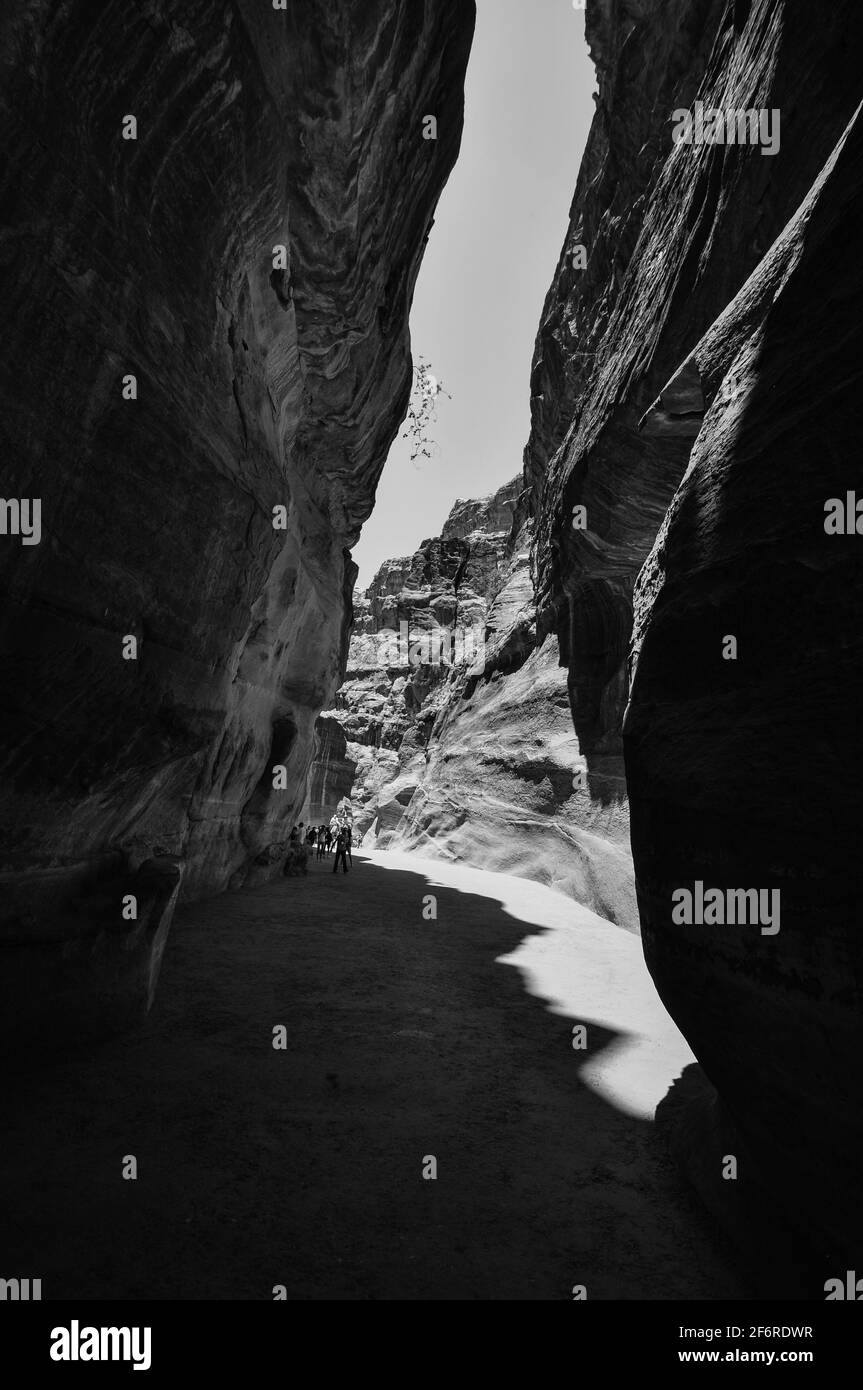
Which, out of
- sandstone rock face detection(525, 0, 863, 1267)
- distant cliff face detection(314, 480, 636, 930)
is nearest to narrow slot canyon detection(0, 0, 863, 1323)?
sandstone rock face detection(525, 0, 863, 1267)

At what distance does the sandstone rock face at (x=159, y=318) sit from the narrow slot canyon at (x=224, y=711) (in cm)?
4

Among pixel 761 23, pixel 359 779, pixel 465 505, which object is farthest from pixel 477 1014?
pixel 465 505

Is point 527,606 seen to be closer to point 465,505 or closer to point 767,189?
point 767,189

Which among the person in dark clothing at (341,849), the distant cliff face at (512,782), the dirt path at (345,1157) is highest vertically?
the distant cliff face at (512,782)

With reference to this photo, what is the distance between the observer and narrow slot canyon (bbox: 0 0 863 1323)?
12.4ft

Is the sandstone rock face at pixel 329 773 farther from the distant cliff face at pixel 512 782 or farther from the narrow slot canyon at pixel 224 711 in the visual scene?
the narrow slot canyon at pixel 224 711

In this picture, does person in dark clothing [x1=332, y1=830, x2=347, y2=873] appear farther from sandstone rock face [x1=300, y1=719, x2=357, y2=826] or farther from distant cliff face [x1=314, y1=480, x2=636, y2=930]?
sandstone rock face [x1=300, y1=719, x2=357, y2=826]

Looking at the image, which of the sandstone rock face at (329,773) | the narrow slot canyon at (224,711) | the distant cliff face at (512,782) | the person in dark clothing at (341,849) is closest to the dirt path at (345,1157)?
the narrow slot canyon at (224,711)

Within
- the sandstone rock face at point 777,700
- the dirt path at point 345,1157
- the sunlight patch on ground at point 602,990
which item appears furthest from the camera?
the sunlight patch on ground at point 602,990

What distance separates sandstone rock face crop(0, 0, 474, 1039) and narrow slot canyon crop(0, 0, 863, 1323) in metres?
0.04

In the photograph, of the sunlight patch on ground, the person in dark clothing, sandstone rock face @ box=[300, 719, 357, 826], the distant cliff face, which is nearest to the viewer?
the sunlight patch on ground

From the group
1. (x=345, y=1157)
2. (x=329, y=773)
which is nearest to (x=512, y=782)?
(x=345, y=1157)

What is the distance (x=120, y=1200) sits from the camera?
4.38 meters

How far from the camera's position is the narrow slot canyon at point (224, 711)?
379 cm
